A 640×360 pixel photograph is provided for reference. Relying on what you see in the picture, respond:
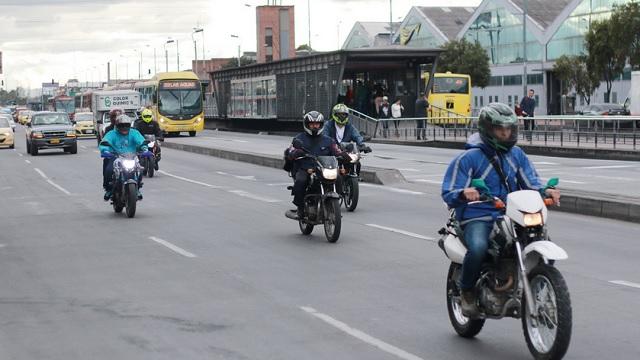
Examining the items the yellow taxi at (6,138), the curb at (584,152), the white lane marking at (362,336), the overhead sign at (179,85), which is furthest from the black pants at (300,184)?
the overhead sign at (179,85)

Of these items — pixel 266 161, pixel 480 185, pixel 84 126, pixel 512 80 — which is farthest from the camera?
pixel 512 80

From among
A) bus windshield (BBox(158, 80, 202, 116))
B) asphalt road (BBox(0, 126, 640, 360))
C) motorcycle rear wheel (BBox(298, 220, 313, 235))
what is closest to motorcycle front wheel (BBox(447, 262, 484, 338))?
asphalt road (BBox(0, 126, 640, 360))

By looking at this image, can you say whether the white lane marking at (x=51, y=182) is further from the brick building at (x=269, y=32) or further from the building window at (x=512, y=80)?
the brick building at (x=269, y=32)

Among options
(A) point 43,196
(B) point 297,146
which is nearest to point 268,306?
(B) point 297,146

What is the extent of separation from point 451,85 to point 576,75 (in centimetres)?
1639

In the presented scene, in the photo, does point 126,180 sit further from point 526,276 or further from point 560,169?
point 560,169

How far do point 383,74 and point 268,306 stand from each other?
1642 inches

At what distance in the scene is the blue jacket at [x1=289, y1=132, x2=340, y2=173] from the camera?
14430 millimetres

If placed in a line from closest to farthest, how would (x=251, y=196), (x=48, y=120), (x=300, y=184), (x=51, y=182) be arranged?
(x=300, y=184), (x=251, y=196), (x=51, y=182), (x=48, y=120)

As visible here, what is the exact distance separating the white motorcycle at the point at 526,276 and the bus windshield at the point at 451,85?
54.0 m

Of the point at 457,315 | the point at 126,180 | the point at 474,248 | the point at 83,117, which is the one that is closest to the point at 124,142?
the point at 126,180

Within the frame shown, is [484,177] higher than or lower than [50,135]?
higher

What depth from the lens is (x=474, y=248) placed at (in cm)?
718

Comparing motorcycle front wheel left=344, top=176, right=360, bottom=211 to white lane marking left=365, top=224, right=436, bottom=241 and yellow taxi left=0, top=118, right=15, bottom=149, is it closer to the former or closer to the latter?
white lane marking left=365, top=224, right=436, bottom=241
